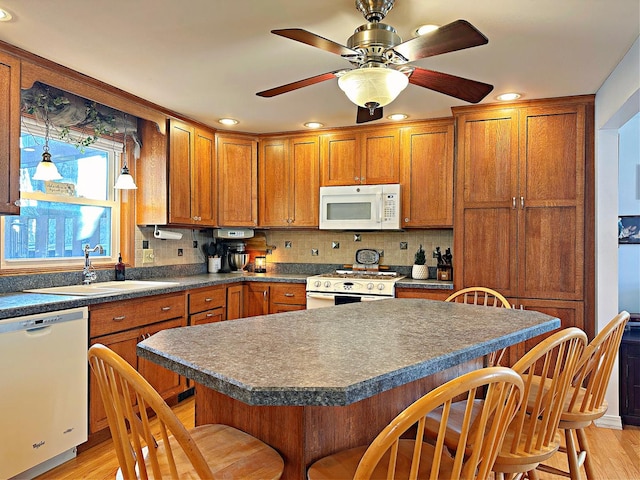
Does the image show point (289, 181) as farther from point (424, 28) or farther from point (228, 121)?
point (424, 28)

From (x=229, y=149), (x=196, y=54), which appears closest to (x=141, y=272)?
(x=229, y=149)

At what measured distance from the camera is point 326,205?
416 cm

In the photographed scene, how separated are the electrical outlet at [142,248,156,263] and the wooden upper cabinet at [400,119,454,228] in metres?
2.21

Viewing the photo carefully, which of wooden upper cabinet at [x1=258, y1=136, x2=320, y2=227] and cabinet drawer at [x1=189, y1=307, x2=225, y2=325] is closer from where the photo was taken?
cabinet drawer at [x1=189, y1=307, x2=225, y2=325]

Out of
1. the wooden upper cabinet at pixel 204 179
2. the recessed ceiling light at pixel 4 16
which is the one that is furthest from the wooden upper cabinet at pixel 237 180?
the recessed ceiling light at pixel 4 16

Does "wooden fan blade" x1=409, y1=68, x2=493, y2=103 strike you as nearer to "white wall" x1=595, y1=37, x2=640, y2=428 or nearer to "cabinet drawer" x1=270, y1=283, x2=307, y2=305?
"white wall" x1=595, y1=37, x2=640, y2=428

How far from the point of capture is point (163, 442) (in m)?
1.16

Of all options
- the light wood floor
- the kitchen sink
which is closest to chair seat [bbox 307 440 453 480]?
the light wood floor

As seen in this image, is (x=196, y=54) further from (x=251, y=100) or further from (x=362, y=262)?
(x=362, y=262)

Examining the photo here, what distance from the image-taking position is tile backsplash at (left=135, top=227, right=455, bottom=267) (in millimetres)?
4051

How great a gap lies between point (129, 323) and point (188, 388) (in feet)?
2.81

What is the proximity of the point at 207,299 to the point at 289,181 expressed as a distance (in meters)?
1.40

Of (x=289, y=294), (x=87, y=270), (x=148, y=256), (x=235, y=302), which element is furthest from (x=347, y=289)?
(x=87, y=270)

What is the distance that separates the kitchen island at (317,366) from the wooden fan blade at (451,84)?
3.40ft
